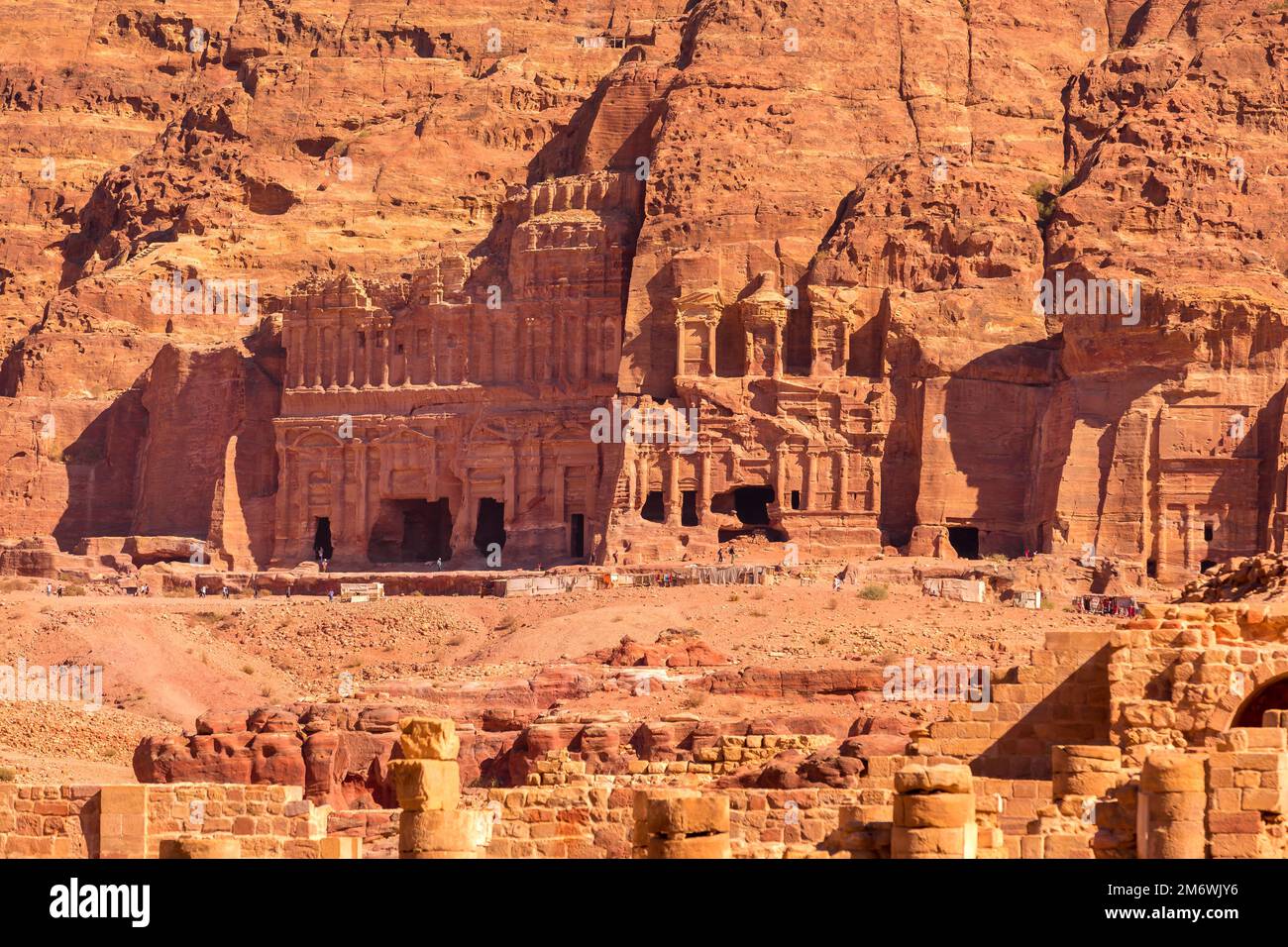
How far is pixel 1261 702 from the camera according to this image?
32.6m

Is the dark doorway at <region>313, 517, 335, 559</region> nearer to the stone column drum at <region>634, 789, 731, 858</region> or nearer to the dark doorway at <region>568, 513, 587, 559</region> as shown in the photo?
the dark doorway at <region>568, 513, 587, 559</region>

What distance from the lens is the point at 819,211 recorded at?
96500 millimetres

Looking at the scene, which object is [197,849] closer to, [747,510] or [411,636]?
[411,636]

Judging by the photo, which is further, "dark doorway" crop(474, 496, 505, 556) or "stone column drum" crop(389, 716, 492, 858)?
"dark doorway" crop(474, 496, 505, 556)

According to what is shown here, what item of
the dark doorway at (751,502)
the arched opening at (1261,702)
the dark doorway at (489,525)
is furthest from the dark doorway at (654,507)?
the arched opening at (1261,702)

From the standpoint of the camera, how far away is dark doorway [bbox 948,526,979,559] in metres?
90.9

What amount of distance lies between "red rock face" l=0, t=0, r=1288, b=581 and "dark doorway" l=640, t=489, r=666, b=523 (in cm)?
9

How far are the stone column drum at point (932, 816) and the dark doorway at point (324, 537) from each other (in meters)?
78.0

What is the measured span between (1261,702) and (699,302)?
62.5 m

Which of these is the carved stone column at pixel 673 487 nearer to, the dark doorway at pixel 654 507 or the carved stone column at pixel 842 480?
the dark doorway at pixel 654 507

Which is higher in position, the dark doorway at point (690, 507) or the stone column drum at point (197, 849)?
the dark doorway at point (690, 507)

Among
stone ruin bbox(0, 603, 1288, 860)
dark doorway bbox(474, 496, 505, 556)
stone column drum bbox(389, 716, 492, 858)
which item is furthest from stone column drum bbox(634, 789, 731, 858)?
dark doorway bbox(474, 496, 505, 556)

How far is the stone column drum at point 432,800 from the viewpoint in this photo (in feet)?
86.0

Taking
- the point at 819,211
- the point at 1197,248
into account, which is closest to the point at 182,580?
the point at 819,211
